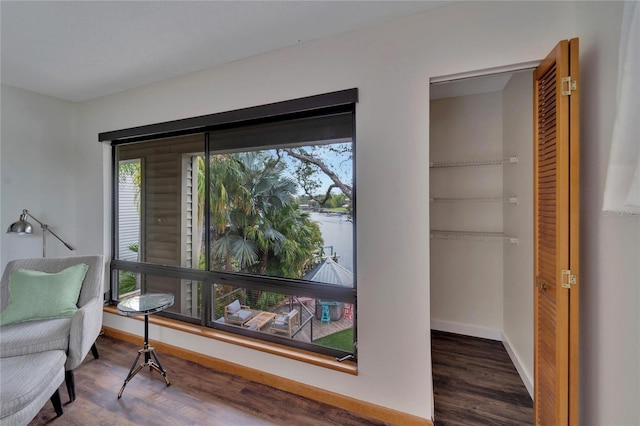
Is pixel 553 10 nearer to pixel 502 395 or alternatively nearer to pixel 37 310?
pixel 502 395

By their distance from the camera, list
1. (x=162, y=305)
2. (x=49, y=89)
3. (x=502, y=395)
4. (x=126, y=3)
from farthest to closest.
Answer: (x=49, y=89)
(x=162, y=305)
(x=502, y=395)
(x=126, y=3)

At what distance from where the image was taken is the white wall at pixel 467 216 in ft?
8.58

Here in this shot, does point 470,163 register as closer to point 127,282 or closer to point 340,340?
point 340,340

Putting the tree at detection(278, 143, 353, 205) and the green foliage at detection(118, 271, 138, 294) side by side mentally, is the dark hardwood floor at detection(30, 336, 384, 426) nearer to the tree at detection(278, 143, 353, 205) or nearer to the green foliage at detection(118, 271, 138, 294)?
the green foliage at detection(118, 271, 138, 294)

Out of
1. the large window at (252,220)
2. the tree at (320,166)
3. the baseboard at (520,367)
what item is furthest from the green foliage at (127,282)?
the baseboard at (520,367)

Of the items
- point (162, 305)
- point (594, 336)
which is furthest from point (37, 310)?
point (594, 336)

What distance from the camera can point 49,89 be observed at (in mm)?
2650

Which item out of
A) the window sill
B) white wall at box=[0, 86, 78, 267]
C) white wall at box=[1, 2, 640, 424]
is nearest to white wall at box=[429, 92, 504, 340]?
white wall at box=[1, 2, 640, 424]

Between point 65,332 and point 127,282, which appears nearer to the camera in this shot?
point 65,332

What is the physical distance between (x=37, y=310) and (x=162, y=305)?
0.85 metres

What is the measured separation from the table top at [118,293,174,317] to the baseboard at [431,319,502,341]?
263cm

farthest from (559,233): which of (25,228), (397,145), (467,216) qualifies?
(25,228)

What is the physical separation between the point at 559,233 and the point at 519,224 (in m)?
1.19

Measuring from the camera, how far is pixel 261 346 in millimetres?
2033
